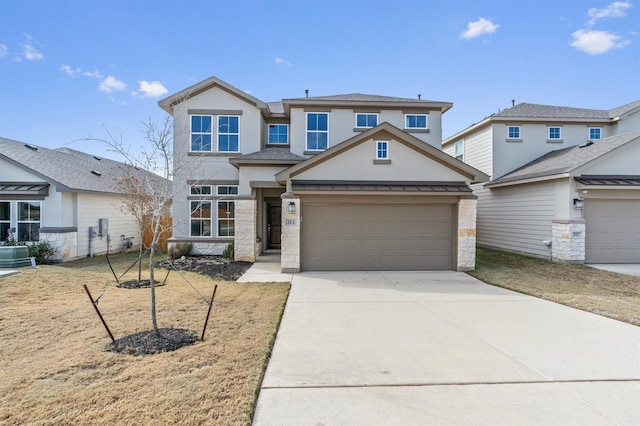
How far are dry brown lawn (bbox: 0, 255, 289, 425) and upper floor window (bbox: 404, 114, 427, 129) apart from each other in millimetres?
10403

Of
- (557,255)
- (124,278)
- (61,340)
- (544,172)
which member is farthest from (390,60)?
(61,340)

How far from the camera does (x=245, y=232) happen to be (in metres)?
12.4

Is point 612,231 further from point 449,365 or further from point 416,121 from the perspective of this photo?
point 449,365

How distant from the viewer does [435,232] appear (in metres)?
Result: 10.9

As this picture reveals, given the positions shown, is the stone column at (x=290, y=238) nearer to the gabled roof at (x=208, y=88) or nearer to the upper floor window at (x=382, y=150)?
the upper floor window at (x=382, y=150)

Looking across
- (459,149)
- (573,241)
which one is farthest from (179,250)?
(459,149)

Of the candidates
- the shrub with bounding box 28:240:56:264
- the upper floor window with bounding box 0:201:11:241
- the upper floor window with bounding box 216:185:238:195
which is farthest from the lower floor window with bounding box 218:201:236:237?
the upper floor window with bounding box 0:201:11:241

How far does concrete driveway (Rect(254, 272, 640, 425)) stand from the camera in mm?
3143

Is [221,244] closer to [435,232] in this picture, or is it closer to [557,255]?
[435,232]

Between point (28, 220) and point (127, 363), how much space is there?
12.4 m

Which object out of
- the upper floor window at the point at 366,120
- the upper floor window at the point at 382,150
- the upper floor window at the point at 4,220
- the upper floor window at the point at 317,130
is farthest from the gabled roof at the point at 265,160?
the upper floor window at the point at 4,220

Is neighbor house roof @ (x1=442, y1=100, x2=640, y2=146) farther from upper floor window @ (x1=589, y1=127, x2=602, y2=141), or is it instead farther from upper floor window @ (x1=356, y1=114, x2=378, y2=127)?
upper floor window @ (x1=356, y1=114, x2=378, y2=127)

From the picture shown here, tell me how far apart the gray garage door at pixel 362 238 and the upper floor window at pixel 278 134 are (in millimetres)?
5443

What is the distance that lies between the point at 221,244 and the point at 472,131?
14.4 metres
